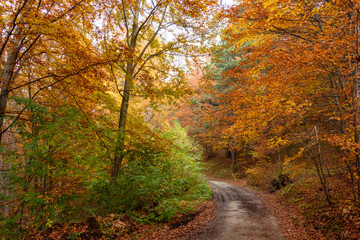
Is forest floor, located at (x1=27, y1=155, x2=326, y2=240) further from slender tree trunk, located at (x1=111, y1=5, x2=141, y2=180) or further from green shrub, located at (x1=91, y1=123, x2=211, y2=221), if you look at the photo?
slender tree trunk, located at (x1=111, y1=5, x2=141, y2=180)

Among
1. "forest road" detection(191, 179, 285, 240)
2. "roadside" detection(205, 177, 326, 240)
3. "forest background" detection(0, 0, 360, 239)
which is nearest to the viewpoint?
"forest background" detection(0, 0, 360, 239)

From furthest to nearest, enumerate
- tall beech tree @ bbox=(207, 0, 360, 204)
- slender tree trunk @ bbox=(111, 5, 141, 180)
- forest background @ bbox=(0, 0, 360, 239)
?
slender tree trunk @ bbox=(111, 5, 141, 180) < tall beech tree @ bbox=(207, 0, 360, 204) < forest background @ bbox=(0, 0, 360, 239)

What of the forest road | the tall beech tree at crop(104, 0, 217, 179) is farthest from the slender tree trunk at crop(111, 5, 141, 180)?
the forest road

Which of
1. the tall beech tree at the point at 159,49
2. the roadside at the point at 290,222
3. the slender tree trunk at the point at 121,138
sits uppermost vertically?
the tall beech tree at the point at 159,49

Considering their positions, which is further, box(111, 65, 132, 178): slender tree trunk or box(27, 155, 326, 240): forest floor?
box(111, 65, 132, 178): slender tree trunk

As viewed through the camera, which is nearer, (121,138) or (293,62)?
(293,62)

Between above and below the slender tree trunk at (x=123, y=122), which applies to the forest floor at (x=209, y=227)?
below

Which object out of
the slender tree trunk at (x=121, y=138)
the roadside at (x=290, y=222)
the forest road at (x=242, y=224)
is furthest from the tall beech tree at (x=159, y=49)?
the roadside at (x=290, y=222)

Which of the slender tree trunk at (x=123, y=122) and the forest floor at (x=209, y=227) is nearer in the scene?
the forest floor at (x=209, y=227)

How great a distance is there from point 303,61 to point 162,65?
543cm

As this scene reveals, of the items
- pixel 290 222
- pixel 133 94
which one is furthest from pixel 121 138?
pixel 290 222

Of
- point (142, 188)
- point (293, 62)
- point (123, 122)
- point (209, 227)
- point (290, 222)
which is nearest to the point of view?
point (293, 62)

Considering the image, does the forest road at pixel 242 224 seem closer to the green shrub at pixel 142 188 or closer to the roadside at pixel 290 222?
the roadside at pixel 290 222

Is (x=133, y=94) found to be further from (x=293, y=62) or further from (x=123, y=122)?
(x=293, y=62)
